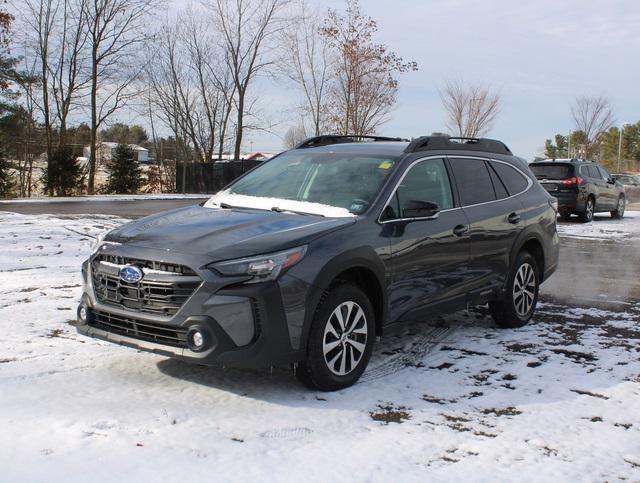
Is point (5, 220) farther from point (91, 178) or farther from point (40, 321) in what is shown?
point (91, 178)

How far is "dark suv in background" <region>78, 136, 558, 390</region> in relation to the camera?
3986mm

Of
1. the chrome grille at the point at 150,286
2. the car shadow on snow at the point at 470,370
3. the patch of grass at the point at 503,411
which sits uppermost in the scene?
the chrome grille at the point at 150,286

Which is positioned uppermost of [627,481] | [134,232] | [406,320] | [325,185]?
[325,185]

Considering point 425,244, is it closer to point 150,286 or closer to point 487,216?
point 487,216

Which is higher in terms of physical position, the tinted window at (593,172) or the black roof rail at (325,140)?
the tinted window at (593,172)

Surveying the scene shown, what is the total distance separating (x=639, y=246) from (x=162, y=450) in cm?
1301

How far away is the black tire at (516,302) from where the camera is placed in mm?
6289

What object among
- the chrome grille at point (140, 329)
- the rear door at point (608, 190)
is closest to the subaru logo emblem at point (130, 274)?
the chrome grille at point (140, 329)

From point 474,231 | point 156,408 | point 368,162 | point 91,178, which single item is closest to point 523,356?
point 474,231

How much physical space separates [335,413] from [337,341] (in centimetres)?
51

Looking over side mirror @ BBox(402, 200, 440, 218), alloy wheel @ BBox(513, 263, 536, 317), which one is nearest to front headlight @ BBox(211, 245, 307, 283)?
side mirror @ BBox(402, 200, 440, 218)

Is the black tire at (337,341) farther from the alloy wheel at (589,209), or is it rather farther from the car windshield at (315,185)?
the alloy wheel at (589,209)

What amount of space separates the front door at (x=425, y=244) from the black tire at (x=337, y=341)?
34cm

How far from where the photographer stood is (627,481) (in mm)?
3279
